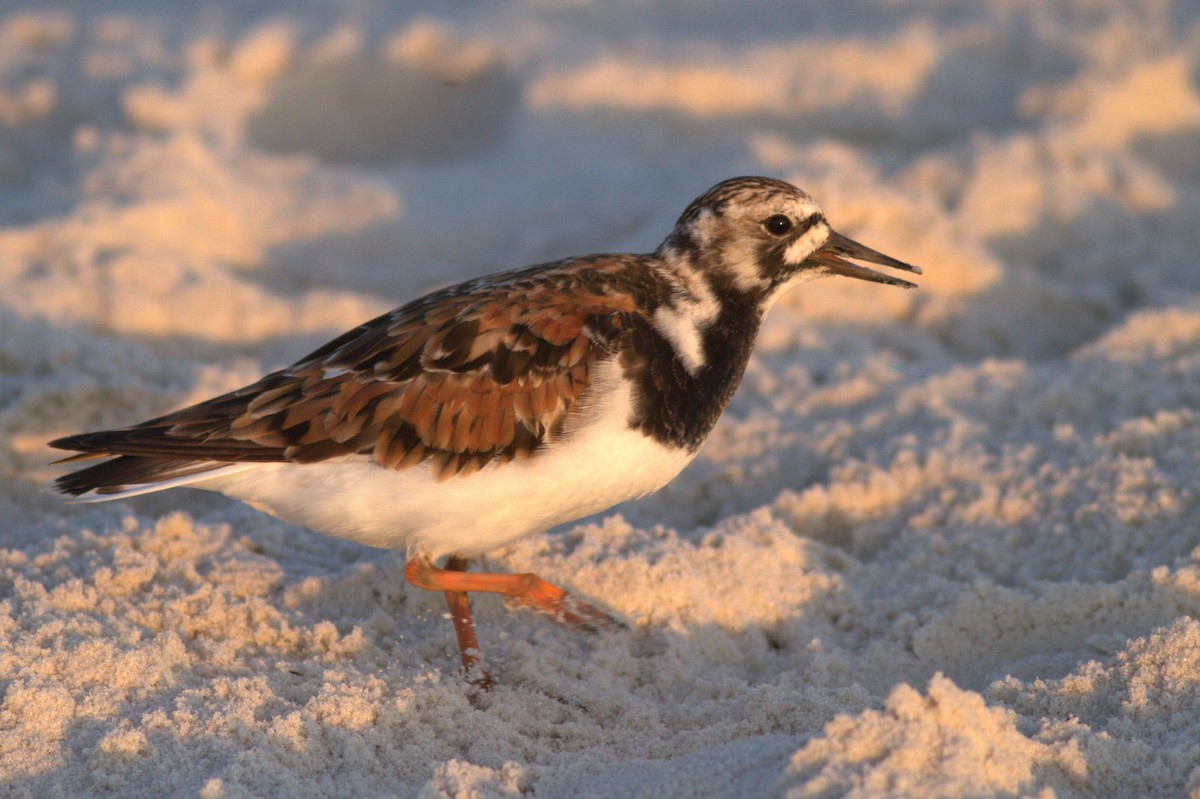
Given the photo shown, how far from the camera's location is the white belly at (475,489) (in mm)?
3244

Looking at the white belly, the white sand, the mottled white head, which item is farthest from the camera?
the mottled white head

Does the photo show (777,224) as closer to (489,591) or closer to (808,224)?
(808,224)

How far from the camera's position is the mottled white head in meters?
3.65

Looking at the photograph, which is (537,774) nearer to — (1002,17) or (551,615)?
(551,615)

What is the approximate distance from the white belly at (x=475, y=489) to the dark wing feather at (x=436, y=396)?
5 cm

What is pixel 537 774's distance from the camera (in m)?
2.92

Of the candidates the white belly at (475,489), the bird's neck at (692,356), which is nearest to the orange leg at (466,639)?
the white belly at (475,489)

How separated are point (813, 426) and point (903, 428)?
1.11 ft

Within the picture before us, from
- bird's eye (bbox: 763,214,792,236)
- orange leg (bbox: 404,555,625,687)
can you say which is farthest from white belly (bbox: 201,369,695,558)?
bird's eye (bbox: 763,214,792,236)

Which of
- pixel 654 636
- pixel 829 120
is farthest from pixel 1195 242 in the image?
pixel 654 636

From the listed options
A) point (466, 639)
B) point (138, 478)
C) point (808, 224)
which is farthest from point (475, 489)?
point (808, 224)

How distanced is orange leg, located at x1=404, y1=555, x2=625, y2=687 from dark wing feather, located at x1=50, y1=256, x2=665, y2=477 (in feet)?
1.19

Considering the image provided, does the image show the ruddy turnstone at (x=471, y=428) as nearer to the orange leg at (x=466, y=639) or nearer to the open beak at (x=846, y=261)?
the orange leg at (x=466, y=639)

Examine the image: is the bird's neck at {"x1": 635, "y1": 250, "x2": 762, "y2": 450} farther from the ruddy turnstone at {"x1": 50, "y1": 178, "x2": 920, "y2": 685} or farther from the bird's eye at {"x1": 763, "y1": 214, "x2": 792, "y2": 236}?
the bird's eye at {"x1": 763, "y1": 214, "x2": 792, "y2": 236}
